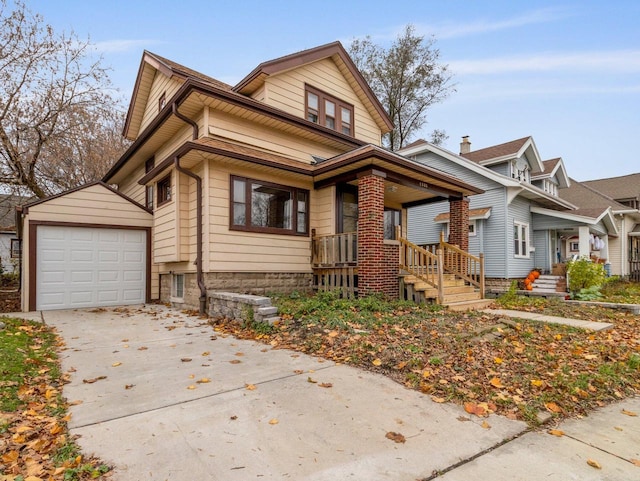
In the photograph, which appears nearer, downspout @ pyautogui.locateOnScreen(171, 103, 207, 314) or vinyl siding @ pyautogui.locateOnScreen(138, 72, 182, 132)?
downspout @ pyautogui.locateOnScreen(171, 103, 207, 314)

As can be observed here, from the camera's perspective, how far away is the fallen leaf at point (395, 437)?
2.60 meters

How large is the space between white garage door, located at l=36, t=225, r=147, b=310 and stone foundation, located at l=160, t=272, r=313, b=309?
51.2 inches

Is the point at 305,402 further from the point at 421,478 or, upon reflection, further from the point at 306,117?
the point at 306,117

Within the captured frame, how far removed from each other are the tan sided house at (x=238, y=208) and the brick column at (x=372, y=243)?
1.0 inches

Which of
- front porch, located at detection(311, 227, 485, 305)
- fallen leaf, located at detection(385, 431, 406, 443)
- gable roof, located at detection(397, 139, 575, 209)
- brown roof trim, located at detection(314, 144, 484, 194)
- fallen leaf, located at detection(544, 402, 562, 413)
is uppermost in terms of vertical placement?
gable roof, located at detection(397, 139, 575, 209)

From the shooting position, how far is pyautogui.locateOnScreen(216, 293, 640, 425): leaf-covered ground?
11.5ft

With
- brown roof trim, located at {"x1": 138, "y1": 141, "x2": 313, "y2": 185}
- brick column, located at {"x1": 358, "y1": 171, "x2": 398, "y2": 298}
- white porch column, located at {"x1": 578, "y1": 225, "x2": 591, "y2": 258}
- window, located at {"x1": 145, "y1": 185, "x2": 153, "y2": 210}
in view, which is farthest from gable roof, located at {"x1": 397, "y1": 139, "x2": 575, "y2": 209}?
window, located at {"x1": 145, "y1": 185, "x2": 153, "y2": 210}

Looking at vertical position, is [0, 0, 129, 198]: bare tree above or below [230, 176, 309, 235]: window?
above

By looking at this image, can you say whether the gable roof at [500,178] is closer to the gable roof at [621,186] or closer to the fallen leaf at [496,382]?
the gable roof at [621,186]

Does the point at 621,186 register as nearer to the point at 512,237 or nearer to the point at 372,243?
the point at 512,237

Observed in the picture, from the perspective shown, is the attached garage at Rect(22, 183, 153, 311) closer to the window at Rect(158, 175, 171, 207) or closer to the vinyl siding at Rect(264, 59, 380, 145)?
the window at Rect(158, 175, 171, 207)

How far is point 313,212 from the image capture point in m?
9.92

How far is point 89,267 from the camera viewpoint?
955 cm

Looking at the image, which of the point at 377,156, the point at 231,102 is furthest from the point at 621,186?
the point at 231,102
